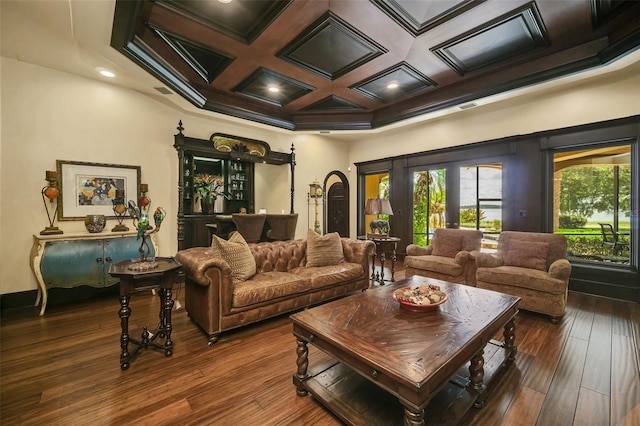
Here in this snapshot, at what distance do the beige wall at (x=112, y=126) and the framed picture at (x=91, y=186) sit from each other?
0.11 metres

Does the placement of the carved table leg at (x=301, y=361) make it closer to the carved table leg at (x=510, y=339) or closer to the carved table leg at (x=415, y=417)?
the carved table leg at (x=415, y=417)

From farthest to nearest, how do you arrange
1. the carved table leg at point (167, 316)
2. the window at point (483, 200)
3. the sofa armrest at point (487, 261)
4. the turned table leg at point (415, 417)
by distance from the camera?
the window at point (483, 200) < the sofa armrest at point (487, 261) < the carved table leg at point (167, 316) < the turned table leg at point (415, 417)

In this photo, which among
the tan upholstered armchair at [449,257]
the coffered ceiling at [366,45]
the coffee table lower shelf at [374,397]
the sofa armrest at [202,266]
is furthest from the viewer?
the tan upholstered armchair at [449,257]

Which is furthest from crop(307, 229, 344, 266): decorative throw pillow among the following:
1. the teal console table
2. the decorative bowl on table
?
the teal console table

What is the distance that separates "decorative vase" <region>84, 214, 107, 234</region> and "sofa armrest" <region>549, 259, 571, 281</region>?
584 cm

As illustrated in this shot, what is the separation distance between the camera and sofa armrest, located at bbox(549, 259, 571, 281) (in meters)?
2.99

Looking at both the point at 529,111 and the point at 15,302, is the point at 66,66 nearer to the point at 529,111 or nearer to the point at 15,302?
the point at 15,302

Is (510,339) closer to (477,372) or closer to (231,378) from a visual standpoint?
(477,372)

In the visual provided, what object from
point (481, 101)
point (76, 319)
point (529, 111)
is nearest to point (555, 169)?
point (529, 111)

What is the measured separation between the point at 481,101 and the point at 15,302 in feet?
23.6

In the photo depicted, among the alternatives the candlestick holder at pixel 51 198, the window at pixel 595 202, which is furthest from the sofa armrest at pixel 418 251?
the candlestick holder at pixel 51 198

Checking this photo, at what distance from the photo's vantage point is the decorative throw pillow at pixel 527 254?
→ 3413 millimetres

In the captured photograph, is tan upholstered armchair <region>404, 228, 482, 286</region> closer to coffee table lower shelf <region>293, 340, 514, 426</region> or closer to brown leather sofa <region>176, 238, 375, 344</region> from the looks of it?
brown leather sofa <region>176, 238, 375, 344</region>

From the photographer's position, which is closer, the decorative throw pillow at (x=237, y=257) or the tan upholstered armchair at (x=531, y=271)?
the decorative throw pillow at (x=237, y=257)
